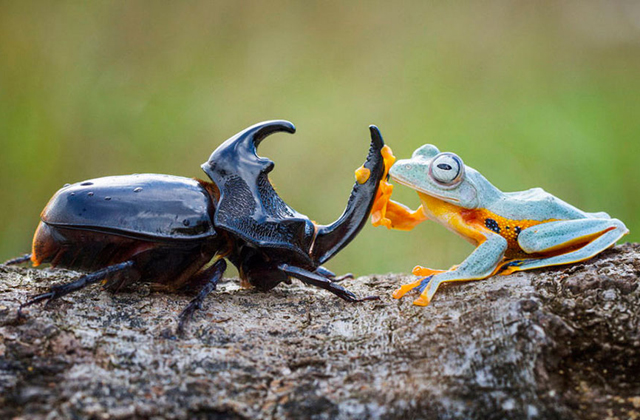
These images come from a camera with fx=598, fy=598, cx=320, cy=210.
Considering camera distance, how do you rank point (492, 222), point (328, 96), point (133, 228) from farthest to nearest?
point (328, 96)
point (492, 222)
point (133, 228)

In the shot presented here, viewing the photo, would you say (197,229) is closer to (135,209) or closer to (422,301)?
(135,209)

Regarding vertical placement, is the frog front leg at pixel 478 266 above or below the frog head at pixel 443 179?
below

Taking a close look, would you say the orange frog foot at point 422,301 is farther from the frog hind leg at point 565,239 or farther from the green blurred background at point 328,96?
the green blurred background at point 328,96

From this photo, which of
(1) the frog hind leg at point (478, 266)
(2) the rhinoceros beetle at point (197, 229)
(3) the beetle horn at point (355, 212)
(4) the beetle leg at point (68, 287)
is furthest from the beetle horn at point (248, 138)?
(1) the frog hind leg at point (478, 266)

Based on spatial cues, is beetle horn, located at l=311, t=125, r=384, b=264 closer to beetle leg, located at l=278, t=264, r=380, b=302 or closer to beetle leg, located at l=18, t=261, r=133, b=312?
beetle leg, located at l=278, t=264, r=380, b=302

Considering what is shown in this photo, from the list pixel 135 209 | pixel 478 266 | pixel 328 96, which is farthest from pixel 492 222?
pixel 328 96

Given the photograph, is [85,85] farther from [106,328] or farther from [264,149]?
[106,328]
